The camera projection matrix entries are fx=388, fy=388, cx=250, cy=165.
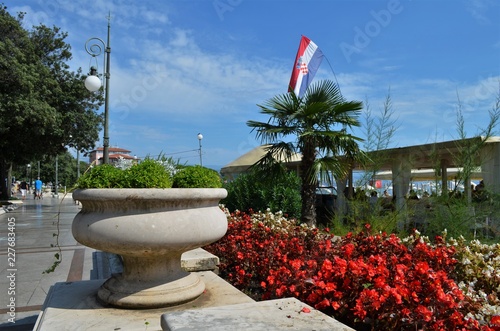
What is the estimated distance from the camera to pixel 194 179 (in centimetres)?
288

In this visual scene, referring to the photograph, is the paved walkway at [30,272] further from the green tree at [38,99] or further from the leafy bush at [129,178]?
the green tree at [38,99]

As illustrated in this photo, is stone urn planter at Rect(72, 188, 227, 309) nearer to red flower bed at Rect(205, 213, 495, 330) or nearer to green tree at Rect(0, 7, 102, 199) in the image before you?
red flower bed at Rect(205, 213, 495, 330)

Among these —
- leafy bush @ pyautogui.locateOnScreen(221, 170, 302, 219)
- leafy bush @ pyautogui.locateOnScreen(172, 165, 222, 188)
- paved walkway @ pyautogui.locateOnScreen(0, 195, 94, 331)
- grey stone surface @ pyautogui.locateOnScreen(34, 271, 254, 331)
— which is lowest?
paved walkway @ pyautogui.locateOnScreen(0, 195, 94, 331)

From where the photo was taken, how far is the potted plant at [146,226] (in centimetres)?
246

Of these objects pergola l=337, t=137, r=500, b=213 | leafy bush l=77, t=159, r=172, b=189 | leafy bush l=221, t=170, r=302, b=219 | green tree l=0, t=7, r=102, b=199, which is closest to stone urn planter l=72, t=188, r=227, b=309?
leafy bush l=77, t=159, r=172, b=189

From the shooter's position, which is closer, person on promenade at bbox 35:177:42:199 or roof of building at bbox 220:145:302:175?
roof of building at bbox 220:145:302:175

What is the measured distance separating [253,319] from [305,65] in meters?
9.90

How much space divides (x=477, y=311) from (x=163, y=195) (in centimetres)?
196

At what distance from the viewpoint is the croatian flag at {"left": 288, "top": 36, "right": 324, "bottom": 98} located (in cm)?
1094

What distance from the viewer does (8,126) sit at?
61.3 feet

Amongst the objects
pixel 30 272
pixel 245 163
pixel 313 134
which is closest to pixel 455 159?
pixel 313 134

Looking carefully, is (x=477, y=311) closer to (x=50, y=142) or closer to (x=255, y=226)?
(x=255, y=226)

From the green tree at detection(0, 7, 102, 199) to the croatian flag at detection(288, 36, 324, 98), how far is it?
1338cm

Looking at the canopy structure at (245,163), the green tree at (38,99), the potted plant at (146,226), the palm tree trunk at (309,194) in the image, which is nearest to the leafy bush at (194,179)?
the potted plant at (146,226)
